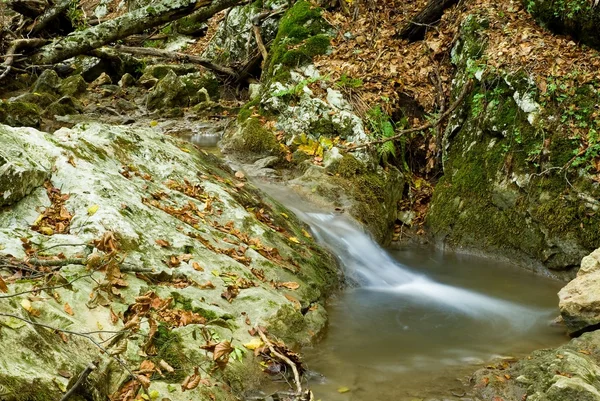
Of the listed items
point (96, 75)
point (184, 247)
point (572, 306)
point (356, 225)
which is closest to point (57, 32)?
point (96, 75)

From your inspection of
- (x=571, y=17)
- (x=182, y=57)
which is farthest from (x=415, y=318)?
(x=182, y=57)

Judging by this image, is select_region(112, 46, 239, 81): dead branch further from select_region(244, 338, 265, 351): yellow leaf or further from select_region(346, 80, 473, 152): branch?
select_region(244, 338, 265, 351): yellow leaf

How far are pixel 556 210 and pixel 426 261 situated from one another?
175 centimetres

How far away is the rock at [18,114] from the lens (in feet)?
31.3

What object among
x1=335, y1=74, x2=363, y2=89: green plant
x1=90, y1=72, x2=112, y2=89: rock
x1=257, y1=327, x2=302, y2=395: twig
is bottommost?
x1=257, y1=327, x2=302, y2=395: twig

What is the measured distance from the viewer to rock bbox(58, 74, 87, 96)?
13.8 m

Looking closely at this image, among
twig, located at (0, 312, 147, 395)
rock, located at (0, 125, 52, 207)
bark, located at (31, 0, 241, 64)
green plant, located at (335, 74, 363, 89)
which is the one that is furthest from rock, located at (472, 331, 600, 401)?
bark, located at (31, 0, 241, 64)

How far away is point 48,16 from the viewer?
14.7 meters

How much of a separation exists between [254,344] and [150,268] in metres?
1.01

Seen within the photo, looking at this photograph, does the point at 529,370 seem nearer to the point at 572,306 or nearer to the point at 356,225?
the point at 572,306

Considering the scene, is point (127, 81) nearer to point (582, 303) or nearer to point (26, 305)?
point (26, 305)

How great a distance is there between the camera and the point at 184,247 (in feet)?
15.7

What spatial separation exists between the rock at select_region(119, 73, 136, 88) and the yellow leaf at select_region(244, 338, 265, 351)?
1283 centimetres

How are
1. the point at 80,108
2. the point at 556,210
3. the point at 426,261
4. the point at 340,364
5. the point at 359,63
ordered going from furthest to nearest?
1. the point at 80,108
2. the point at 359,63
3. the point at 426,261
4. the point at 556,210
5. the point at 340,364
